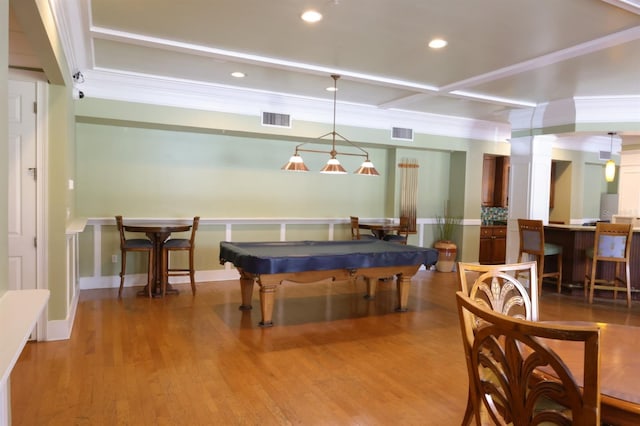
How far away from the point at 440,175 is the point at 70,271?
6026mm

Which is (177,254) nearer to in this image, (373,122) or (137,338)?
(137,338)

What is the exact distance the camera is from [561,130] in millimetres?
6059

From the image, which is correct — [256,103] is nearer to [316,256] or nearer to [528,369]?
[316,256]

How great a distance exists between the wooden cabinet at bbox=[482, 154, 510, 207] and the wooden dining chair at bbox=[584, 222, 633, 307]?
9.16ft

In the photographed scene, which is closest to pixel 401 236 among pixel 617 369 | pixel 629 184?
pixel 617 369

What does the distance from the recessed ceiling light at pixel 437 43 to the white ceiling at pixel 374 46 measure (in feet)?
0.19

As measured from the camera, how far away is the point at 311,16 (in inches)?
132

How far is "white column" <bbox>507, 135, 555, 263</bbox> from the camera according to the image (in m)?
6.51

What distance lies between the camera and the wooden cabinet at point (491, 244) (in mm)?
8125

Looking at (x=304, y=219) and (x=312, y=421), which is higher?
(x=304, y=219)

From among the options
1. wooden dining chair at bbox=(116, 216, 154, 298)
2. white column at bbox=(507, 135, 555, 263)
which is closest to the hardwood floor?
wooden dining chair at bbox=(116, 216, 154, 298)

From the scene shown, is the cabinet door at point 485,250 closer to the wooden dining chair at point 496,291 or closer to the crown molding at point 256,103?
the crown molding at point 256,103

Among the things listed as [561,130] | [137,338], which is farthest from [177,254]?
[561,130]

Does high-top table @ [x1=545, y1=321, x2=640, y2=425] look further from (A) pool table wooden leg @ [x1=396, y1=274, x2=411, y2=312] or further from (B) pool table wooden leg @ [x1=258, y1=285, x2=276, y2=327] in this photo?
(A) pool table wooden leg @ [x1=396, y1=274, x2=411, y2=312]
